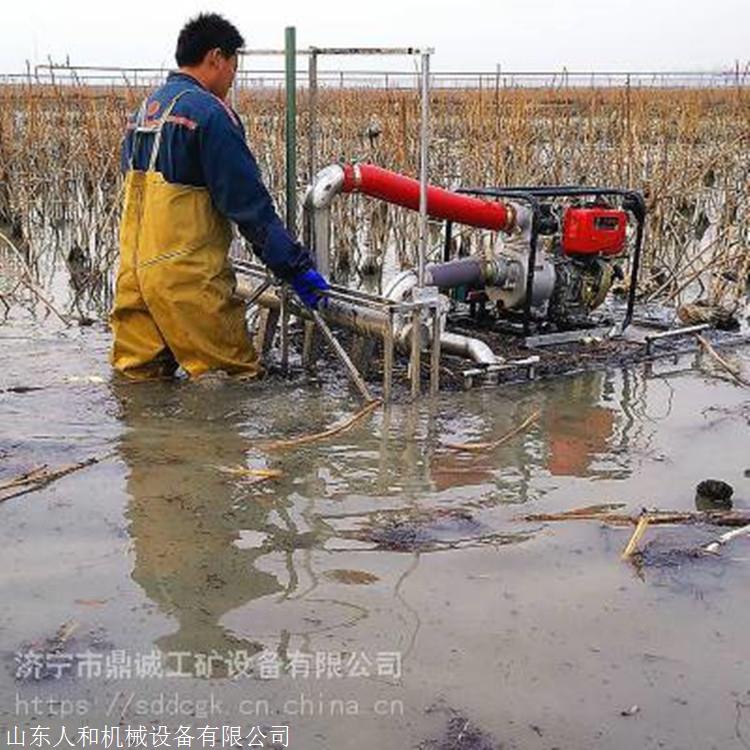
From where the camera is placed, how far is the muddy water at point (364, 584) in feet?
9.69

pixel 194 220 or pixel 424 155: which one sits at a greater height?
pixel 424 155

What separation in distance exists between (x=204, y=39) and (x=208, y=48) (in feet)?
0.16

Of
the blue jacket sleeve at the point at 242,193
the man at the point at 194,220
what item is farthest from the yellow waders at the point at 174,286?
the blue jacket sleeve at the point at 242,193

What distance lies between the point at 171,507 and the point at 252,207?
76.0 inches

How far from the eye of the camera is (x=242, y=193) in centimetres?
555

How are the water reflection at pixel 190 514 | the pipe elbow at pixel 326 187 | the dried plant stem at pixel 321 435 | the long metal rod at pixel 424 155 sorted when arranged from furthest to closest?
1. the pipe elbow at pixel 326 187
2. the long metal rod at pixel 424 155
3. the dried plant stem at pixel 321 435
4. the water reflection at pixel 190 514

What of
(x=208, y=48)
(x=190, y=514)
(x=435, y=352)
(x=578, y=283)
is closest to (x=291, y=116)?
(x=208, y=48)

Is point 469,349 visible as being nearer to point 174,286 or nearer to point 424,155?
point 424,155

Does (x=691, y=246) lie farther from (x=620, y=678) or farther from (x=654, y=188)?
(x=620, y=678)

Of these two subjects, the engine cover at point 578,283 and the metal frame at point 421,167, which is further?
the engine cover at point 578,283

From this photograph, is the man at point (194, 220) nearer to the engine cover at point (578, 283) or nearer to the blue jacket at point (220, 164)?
the blue jacket at point (220, 164)

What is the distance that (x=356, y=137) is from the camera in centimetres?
1188

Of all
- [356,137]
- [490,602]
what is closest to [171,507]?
[490,602]

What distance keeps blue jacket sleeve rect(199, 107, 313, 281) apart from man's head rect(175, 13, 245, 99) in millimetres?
334
